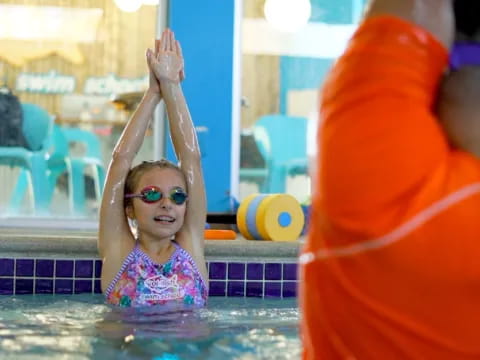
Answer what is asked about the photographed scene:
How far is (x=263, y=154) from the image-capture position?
8.97 metres

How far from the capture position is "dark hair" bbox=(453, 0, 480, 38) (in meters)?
0.99

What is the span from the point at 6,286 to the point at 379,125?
4.06 metres

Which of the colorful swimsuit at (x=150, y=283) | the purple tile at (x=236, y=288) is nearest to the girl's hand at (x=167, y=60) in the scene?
the colorful swimsuit at (x=150, y=283)

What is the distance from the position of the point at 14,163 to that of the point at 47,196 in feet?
1.61

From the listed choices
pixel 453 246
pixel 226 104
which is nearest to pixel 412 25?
pixel 453 246

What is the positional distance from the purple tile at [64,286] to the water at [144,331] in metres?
0.31

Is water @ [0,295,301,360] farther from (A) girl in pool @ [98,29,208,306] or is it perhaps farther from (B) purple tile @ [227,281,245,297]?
(B) purple tile @ [227,281,245,297]

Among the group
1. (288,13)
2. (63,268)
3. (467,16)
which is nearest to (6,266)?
(63,268)

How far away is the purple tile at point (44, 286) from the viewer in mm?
4586

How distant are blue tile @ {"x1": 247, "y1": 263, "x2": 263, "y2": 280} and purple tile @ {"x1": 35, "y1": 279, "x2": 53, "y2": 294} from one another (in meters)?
1.13

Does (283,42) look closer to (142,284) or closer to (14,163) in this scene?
(14,163)

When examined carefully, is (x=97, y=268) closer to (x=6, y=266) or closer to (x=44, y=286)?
(x=44, y=286)

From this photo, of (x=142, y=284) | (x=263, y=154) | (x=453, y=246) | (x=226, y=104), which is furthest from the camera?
(x=263, y=154)

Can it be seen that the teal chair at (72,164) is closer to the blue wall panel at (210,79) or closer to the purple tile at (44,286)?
the blue wall panel at (210,79)
